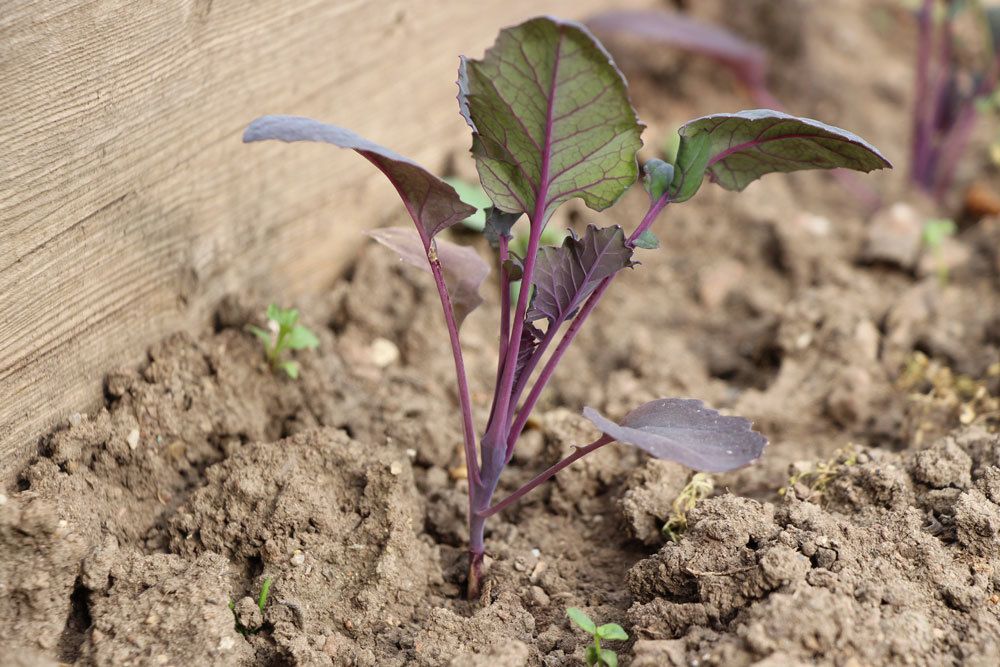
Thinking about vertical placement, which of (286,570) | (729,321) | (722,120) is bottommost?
(729,321)

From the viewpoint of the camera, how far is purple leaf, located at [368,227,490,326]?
1563 mm

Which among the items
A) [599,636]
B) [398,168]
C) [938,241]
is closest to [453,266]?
[398,168]

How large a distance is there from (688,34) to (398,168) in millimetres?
1706

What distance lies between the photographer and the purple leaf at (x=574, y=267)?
54.2 inches

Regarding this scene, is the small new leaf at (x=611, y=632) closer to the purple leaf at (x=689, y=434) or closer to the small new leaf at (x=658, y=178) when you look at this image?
the purple leaf at (x=689, y=434)

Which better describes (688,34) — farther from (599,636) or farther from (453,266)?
(599,636)

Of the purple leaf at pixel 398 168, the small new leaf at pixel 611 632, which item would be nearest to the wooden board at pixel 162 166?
the purple leaf at pixel 398 168

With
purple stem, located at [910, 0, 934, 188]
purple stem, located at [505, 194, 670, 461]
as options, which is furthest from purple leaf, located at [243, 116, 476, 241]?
purple stem, located at [910, 0, 934, 188]

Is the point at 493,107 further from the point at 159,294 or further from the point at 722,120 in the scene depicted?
the point at 159,294

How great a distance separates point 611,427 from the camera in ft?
4.24

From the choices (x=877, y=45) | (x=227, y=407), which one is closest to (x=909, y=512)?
(x=227, y=407)

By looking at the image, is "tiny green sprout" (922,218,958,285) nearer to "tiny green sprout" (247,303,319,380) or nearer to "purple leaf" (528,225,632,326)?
"purple leaf" (528,225,632,326)

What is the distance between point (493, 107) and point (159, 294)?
816mm

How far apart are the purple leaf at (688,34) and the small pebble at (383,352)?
3.97 feet
